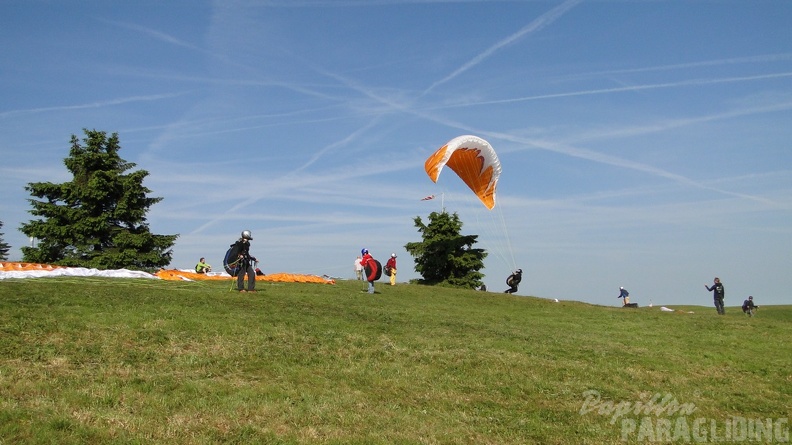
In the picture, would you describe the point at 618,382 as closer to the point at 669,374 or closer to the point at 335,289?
the point at 669,374

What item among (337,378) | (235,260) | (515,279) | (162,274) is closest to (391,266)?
(515,279)

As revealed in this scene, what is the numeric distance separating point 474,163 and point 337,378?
26768mm

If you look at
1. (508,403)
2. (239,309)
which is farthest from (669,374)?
(239,309)

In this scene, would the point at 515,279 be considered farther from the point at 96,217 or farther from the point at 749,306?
the point at 96,217

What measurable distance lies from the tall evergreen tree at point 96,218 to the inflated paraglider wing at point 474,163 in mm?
23261

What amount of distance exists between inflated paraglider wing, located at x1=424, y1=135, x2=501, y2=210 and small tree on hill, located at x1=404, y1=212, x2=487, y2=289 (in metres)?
13.0

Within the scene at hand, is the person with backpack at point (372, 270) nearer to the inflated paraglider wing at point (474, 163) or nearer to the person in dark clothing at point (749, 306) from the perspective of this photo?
the inflated paraglider wing at point (474, 163)

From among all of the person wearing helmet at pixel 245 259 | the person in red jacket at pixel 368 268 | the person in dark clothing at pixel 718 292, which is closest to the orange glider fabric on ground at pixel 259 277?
the person in red jacket at pixel 368 268

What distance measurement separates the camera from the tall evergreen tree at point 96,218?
144ft

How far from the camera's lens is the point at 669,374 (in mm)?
15633

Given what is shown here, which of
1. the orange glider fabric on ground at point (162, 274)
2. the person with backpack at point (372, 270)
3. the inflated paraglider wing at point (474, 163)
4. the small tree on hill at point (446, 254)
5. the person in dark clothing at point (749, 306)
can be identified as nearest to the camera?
the orange glider fabric on ground at point (162, 274)

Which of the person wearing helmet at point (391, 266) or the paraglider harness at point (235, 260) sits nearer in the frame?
the paraglider harness at point (235, 260)

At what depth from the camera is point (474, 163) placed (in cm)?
3759

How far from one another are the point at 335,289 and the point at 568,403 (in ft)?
63.8
